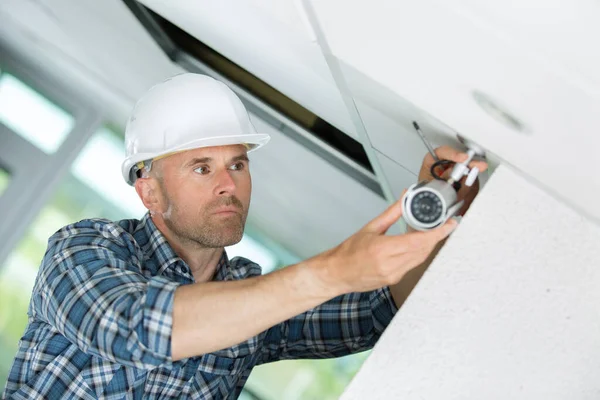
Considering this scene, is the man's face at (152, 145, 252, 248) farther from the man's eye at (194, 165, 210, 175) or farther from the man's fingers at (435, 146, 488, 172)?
the man's fingers at (435, 146, 488, 172)

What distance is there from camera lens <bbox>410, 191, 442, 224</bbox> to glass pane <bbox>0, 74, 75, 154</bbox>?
426 centimetres

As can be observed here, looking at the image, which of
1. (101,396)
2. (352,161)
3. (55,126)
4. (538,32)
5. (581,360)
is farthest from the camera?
(55,126)

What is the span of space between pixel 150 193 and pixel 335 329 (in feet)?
1.91

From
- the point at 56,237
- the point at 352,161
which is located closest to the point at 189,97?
the point at 56,237

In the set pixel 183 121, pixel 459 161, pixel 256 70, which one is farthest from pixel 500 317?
pixel 256 70

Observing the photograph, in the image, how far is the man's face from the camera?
71.2 inches

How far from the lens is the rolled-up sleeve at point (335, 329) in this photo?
1.82 metres

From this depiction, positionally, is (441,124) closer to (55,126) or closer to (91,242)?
(91,242)

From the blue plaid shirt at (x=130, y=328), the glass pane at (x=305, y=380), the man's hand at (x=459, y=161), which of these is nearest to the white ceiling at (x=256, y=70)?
the man's hand at (x=459, y=161)

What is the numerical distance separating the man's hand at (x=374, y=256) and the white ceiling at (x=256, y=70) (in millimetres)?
383

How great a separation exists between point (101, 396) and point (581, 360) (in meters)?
1.00

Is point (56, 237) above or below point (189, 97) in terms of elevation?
below

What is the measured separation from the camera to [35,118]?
5.12 metres

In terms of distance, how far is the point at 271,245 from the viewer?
5.23 metres
